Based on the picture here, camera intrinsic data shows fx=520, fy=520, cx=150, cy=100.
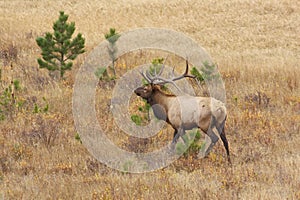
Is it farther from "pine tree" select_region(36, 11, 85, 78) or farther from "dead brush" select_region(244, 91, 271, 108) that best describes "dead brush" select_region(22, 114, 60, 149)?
"dead brush" select_region(244, 91, 271, 108)

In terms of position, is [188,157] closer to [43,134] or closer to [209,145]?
[209,145]

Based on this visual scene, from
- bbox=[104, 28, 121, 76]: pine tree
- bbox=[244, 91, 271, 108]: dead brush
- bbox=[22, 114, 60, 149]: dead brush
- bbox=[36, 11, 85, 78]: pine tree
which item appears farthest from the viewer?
bbox=[104, 28, 121, 76]: pine tree

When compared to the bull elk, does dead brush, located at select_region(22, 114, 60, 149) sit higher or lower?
lower

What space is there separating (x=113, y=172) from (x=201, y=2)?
2673 cm

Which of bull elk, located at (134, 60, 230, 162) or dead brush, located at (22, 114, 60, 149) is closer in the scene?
bull elk, located at (134, 60, 230, 162)

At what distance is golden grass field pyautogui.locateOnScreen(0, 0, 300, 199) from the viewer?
7535mm

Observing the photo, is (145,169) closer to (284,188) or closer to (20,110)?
(284,188)

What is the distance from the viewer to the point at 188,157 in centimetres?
902

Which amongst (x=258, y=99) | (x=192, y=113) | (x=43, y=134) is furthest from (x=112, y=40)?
(x=192, y=113)

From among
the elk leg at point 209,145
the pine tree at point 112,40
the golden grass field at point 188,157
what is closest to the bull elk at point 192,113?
the elk leg at point 209,145

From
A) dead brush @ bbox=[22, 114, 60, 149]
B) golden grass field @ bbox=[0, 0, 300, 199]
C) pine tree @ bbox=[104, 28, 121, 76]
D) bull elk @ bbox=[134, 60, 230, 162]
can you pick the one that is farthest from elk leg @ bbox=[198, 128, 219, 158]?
pine tree @ bbox=[104, 28, 121, 76]

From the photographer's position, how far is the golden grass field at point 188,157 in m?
7.54

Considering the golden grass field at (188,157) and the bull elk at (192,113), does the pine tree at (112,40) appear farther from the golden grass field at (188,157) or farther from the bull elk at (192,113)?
the bull elk at (192,113)

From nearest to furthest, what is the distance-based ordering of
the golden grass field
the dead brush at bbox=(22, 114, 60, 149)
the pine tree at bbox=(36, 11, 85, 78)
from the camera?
the golden grass field, the dead brush at bbox=(22, 114, 60, 149), the pine tree at bbox=(36, 11, 85, 78)
